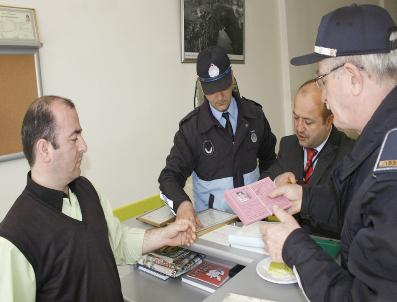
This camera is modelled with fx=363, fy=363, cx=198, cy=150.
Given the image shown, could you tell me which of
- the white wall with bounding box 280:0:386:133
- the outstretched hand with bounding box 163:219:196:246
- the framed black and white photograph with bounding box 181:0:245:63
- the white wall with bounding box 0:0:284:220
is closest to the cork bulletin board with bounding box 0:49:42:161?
the white wall with bounding box 0:0:284:220

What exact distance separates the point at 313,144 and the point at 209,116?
2.26 feet

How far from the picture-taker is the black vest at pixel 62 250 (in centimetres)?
133

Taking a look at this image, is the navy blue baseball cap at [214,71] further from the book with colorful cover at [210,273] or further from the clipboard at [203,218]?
the book with colorful cover at [210,273]

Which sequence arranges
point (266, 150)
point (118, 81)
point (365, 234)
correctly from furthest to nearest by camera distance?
point (118, 81) < point (266, 150) < point (365, 234)

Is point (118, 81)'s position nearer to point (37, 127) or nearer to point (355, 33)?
point (37, 127)

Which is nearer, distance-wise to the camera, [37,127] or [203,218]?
[37,127]

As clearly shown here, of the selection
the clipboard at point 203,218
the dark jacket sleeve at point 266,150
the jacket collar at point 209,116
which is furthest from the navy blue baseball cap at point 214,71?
the clipboard at point 203,218

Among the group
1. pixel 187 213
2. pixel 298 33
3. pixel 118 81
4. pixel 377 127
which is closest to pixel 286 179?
pixel 187 213

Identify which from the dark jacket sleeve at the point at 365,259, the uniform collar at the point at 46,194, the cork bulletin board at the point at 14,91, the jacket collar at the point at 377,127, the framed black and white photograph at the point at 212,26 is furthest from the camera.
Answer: the framed black and white photograph at the point at 212,26

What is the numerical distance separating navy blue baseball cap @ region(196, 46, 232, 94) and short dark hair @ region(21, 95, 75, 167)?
106cm

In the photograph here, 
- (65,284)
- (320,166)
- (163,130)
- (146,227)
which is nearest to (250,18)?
(163,130)

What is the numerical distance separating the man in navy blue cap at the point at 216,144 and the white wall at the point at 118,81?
64cm

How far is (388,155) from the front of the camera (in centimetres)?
93

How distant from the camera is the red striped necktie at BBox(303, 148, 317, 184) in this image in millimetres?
2240
